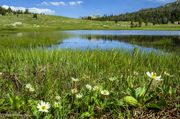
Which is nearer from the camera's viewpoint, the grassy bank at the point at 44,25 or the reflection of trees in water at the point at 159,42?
the reflection of trees in water at the point at 159,42

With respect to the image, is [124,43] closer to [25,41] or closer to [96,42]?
[96,42]

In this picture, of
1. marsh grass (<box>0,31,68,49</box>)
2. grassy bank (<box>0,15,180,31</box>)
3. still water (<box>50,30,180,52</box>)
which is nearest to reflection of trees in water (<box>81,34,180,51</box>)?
still water (<box>50,30,180,52</box>)

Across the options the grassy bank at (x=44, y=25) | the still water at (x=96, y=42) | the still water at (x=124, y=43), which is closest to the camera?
the still water at (x=124, y=43)

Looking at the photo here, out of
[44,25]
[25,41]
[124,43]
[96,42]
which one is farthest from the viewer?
[44,25]

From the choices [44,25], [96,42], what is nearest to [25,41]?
[96,42]

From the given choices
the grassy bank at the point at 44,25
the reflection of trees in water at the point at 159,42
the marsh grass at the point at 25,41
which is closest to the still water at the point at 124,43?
the reflection of trees in water at the point at 159,42

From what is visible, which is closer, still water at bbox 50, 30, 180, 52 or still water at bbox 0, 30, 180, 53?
still water at bbox 50, 30, 180, 52

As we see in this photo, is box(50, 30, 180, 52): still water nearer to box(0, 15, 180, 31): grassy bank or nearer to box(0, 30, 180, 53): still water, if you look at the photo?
box(0, 30, 180, 53): still water

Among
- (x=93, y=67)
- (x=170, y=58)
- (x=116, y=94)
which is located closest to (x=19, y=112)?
(x=116, y=94)

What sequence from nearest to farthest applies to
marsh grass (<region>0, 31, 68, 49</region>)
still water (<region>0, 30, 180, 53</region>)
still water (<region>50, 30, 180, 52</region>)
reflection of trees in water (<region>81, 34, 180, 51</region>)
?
still water (<region>50, 30, 180, 52</region>) < still water (<region>0, 30, 180, 53</region>) < marsh grass (<region>0, 31, 68, 49</region>) < reflection of trees in water (<region>81, 34, 180, 51</region>)

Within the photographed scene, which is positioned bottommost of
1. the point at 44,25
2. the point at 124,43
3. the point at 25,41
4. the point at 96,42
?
the point at 44,25

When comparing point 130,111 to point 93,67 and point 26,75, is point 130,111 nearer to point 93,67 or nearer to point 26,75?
point 26,75

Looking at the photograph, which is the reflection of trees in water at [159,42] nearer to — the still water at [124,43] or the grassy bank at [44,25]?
the still water at [124,43]

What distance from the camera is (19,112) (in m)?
5.86
